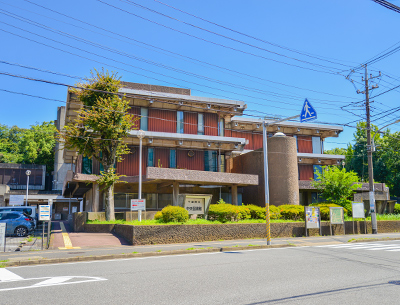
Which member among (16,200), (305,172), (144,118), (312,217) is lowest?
(312,217)

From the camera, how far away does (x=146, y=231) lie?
1861 centimetres

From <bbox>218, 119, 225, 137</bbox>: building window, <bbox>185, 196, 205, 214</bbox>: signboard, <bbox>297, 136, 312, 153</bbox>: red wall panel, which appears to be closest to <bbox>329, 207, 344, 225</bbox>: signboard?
<bbox>185, 196, 205, 214</bbox>: signboard

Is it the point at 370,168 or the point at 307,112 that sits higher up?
the point at 307,112

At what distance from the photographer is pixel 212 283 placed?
8.28 metres

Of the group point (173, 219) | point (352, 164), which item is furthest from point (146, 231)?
point (352, 164)

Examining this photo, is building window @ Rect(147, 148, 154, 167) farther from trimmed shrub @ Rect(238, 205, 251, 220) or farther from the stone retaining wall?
trimmed shrub @ Rect(238, 205, 251, 220)

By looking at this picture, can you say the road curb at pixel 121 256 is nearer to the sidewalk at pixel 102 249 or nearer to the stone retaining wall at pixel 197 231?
the sidewalk at pixel 102 249

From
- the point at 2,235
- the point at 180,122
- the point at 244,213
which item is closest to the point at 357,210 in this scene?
the point at 244,213

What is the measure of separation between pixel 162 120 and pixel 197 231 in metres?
15.4

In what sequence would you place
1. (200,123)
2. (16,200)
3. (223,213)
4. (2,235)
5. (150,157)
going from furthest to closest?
(16,200), (200,123), (150,157), (223,213), (2,235)

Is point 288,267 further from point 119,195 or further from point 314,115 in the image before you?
point 119,195

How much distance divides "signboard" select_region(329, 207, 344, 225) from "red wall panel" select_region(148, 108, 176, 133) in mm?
15906

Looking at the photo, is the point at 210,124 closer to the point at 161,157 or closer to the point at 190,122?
the point at 190,122

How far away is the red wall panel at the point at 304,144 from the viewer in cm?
4162
